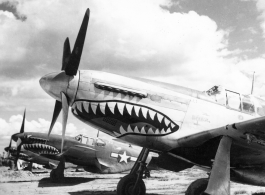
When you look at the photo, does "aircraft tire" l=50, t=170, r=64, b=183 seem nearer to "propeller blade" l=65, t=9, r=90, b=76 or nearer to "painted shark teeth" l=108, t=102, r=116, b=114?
"painted shark teeth" l=108, t=102, r=116, b=114

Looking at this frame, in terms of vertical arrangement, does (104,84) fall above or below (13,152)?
above

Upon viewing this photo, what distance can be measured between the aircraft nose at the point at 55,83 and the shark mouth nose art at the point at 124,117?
394 mm

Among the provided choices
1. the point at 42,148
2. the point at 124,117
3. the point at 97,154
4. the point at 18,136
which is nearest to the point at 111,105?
the point at 124,117

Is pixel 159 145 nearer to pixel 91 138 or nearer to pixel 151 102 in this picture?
pixel 151 102

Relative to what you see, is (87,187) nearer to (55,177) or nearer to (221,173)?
(55,177)

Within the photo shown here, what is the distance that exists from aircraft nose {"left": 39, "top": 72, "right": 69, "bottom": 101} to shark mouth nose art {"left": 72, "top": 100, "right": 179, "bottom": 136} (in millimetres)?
394

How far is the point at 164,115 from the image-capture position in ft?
17.4

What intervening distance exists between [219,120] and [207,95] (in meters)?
0.66

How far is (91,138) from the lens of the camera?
Result: 1468 cm

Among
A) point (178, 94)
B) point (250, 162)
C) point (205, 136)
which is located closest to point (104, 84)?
point (178, 94)

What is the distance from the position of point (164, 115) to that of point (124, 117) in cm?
83

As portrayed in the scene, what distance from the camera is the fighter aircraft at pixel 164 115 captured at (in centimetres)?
497

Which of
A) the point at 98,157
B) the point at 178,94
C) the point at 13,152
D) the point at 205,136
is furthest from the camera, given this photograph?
the point at 13,152

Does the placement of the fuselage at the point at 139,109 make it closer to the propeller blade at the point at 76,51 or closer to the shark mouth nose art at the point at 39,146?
the propeller blade at the point at 76,51
